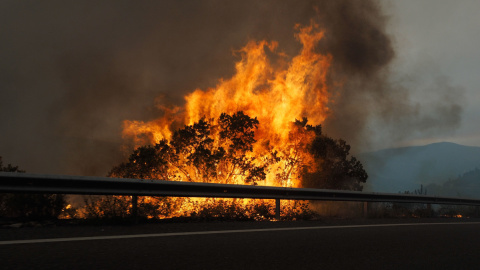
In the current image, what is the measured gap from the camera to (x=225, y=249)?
500cm

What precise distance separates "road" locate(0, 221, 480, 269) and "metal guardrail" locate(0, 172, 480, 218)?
84 cm

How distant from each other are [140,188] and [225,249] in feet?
10.6

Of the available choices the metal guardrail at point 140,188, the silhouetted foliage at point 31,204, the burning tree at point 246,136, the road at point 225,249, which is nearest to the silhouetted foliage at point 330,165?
the burning tree at point 246,136

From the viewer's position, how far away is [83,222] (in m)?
6.93

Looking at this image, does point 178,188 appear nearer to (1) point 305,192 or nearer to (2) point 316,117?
(1) point 305,192

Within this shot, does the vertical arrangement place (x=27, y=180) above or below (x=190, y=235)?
above

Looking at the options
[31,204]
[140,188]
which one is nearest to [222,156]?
[31,204]

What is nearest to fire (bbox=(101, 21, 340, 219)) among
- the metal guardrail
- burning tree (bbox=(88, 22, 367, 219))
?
burning tree (bbox=(88, 22, 367, 219))

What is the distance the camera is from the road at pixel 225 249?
13.5ft

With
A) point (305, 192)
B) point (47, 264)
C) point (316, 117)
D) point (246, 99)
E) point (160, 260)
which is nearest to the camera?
point (47, 264)

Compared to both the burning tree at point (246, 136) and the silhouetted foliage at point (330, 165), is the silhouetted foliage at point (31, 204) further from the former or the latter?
the silhouetted foliage at point (330, 165)

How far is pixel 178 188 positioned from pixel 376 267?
4697 mm

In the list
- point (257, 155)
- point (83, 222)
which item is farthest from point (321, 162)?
point (83, 222)

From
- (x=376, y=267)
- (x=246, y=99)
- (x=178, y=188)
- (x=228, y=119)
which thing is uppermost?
(x=246, y=99)
